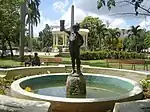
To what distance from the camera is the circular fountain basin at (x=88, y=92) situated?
7.61 meters

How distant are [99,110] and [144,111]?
2.25 meters

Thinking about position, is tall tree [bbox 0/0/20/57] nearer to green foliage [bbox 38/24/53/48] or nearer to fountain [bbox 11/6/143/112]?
Result: fountain [bbox 11/6/143/112]

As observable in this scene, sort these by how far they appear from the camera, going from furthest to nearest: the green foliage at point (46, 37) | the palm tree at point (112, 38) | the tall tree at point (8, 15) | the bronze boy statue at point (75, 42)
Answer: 1. the green foliage at point (46, 37)
2. the palm tree at point (112, 38)
3. the tall tree at point (8, 15)
4. the bronze boy statue at point (75, 42)

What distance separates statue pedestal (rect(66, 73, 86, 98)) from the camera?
9602 millimetres

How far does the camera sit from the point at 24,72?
14.5 m

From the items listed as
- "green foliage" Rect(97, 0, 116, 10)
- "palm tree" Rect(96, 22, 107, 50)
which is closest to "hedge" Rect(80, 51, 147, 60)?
"palm tree" Rect(96, 22, 107, 50)

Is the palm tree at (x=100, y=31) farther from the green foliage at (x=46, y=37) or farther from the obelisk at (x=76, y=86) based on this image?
the obelisk at (x=76, y=86)

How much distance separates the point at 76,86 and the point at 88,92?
1.13 m

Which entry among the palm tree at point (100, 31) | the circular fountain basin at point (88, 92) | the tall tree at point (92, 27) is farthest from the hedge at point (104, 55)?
the tall tree at point (92, 27)

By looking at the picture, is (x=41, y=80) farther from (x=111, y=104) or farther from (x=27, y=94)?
(x=111, y=104)

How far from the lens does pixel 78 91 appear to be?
31.5 ft

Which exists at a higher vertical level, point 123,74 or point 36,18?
point 36,18

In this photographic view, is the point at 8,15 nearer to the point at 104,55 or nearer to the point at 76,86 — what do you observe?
the point at 76,86

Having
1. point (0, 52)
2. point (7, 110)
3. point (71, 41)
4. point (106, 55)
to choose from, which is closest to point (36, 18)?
point (0, 52)
